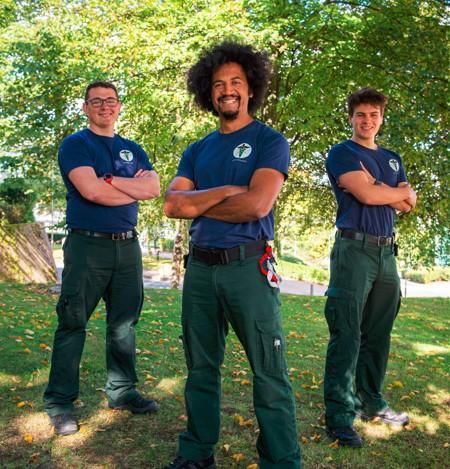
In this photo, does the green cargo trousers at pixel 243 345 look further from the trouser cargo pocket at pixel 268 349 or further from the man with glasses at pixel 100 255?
the man with glasses at pixel 100 255

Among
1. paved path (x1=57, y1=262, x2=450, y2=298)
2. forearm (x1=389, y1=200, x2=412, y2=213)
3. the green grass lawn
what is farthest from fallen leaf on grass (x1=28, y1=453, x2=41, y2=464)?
paved path (x1=57, y1=262, x2=450, y2=298)

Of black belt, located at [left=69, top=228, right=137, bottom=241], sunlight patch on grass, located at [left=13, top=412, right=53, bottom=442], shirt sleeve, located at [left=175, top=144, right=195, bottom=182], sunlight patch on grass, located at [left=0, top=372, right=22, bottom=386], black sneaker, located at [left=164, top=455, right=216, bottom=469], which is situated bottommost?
sunlight patch on grass, located at [left=0, top=372, right=22, bottom=386]

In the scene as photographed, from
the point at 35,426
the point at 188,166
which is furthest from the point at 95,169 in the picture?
the point at 35,426

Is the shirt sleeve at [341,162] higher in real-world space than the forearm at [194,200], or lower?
higher

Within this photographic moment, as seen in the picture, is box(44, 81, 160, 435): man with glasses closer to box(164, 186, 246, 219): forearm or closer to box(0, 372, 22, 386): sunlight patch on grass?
box(164, 186, 246, 219): forearm

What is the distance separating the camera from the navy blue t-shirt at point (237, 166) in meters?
3.32

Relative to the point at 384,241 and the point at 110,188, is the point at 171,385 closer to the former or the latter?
the point at 110,188

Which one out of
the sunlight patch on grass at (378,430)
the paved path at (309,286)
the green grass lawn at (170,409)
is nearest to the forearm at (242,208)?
the green grass lawn at (170,409)

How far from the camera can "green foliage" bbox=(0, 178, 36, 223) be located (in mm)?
18375

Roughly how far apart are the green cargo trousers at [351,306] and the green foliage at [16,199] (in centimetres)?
1585

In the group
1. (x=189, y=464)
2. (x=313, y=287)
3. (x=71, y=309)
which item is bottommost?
(x=313, y=287)

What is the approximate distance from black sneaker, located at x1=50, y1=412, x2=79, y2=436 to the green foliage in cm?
1512

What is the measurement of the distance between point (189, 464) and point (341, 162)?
2503 millimetres

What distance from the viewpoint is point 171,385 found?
206 inches
